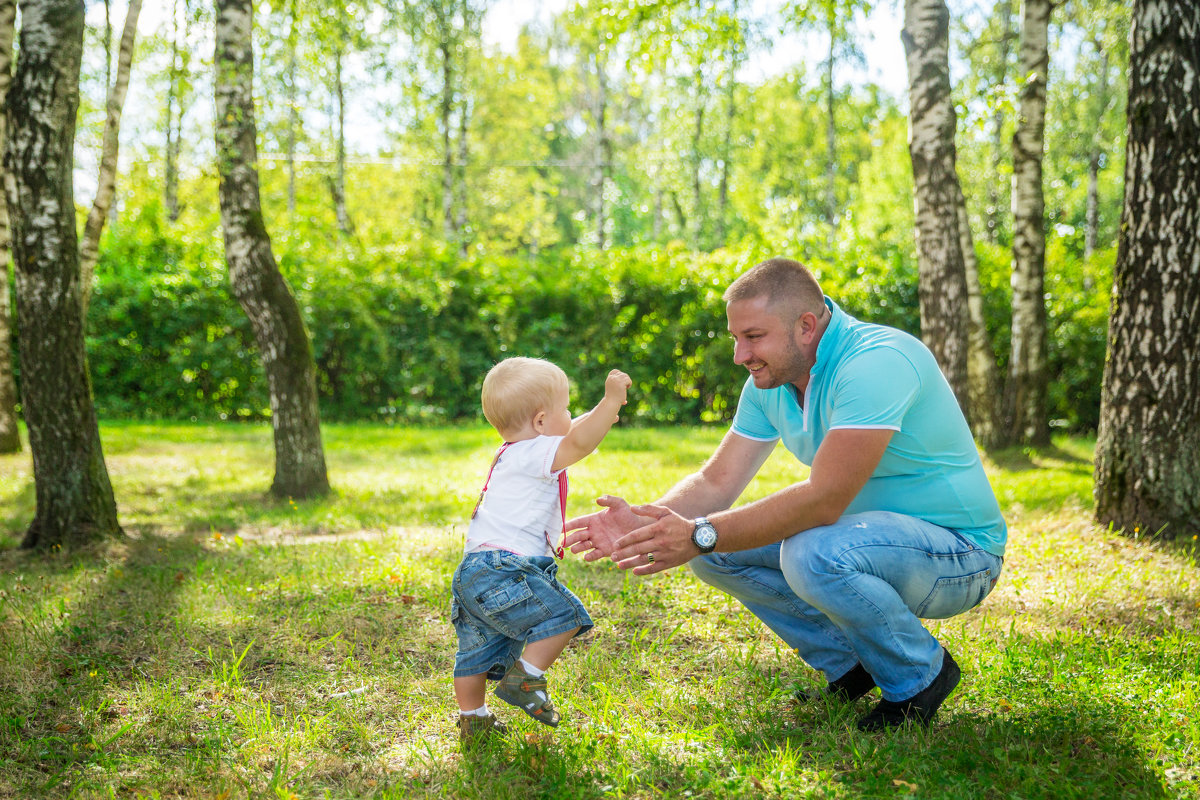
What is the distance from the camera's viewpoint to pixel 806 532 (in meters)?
3.12

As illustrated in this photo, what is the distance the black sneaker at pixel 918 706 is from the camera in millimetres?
3068

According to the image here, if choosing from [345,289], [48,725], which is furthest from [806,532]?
[345,289]

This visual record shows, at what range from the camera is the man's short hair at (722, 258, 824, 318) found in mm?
3264

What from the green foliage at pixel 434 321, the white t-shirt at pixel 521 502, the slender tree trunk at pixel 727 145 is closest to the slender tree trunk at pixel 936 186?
the green foliage at pixel 434 321

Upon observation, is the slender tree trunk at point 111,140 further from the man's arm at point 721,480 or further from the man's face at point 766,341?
the man's face at point 766,341

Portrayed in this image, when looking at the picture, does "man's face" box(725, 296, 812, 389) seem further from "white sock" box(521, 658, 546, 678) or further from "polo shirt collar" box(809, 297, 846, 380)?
"white sock" box(521, 658, 546, 678)

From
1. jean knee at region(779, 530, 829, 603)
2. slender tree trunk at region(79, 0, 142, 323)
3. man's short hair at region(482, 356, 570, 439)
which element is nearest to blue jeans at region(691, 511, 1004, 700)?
jean knee at region(779, 530, 829, 603)

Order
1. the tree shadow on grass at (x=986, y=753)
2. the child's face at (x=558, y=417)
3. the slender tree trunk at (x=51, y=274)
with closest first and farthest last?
the tree shadow on grass at (x=986, y=753) → the child's face at (x=558, y=417) → the slender tree trunk at (x=51, y=274)

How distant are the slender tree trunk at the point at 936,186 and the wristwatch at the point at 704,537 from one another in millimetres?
5961

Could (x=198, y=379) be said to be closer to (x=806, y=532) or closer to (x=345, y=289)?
(x=345, y=289)

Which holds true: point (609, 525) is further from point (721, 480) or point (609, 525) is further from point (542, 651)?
point (721, 480)

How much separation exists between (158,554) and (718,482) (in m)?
4.00

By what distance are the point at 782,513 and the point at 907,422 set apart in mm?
585

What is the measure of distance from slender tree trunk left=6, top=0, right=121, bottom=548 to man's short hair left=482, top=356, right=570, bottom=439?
3778 millimetres
